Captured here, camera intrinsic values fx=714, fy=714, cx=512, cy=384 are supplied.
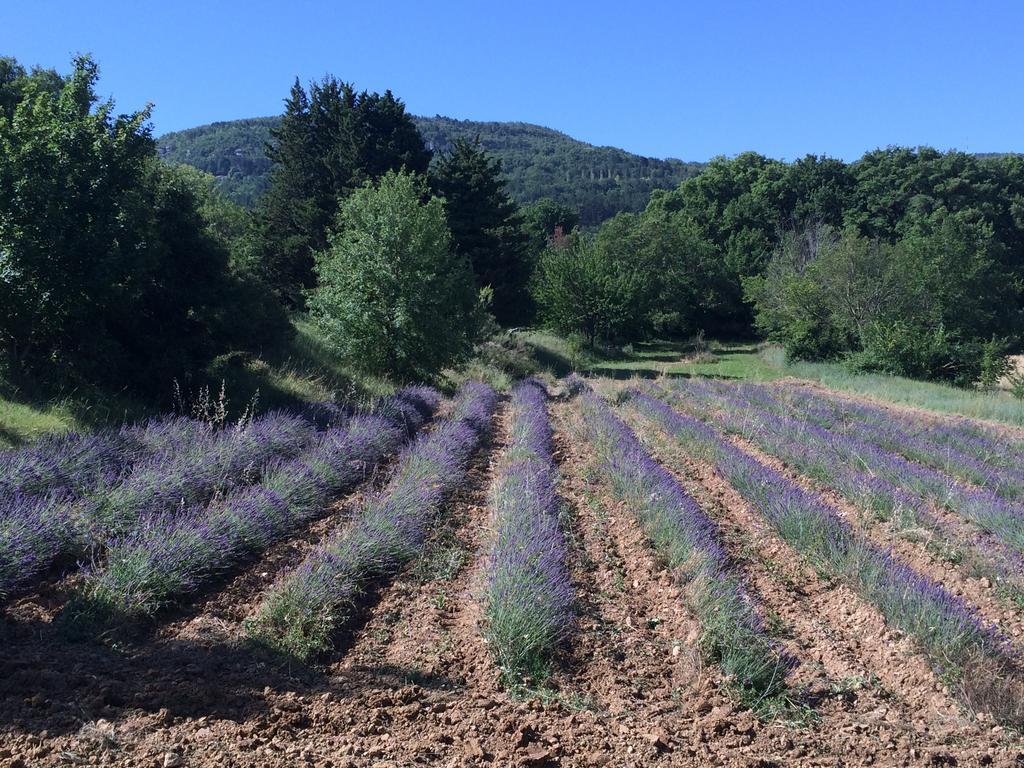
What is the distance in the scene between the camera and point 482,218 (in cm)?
3694

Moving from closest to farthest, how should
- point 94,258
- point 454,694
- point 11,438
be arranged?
point 454,694
point 11,438
point 94,258

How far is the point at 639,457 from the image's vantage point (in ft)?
33.2

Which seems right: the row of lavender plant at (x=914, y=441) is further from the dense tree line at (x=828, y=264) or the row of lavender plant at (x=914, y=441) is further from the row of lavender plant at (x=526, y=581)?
the dense tree line at (x=828, y=264)

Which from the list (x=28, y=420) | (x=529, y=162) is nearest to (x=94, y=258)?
(x=28, y=420)

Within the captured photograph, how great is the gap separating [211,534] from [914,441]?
11647 millimetres

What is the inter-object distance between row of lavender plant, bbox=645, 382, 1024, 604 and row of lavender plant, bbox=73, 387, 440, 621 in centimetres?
601

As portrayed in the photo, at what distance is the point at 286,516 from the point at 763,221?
67564 mm

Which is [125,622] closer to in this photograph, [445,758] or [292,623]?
[292,623]

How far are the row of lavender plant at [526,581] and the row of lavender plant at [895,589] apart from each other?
2.23 meters

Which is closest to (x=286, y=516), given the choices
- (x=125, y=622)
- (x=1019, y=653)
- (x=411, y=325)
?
(x=125, y=622)

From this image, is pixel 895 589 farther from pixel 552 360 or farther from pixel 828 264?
pixel 828 264

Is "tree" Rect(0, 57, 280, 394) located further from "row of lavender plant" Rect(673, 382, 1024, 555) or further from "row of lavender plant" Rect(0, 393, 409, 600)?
"row of lavender plant" Rect(673, 382, 1024, 555)

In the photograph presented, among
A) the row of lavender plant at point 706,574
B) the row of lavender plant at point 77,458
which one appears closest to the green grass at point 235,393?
the row of lavender plant at point 77,458

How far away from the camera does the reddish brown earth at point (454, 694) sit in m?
3.32
